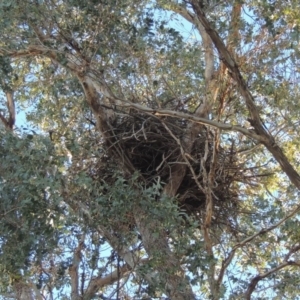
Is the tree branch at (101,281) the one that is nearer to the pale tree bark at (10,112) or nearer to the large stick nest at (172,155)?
the large stick nest at (172,155)

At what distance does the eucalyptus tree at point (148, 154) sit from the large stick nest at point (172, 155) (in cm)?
1

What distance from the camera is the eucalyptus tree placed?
4.99 metres

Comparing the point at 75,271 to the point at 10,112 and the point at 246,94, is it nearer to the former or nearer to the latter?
the point at 246,94

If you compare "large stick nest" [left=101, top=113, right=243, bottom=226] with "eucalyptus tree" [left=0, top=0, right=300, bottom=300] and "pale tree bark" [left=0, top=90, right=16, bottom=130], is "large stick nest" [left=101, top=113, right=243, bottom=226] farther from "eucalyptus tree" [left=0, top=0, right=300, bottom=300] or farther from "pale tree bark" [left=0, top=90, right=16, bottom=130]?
"pale tree bark" [left=0, top=90, right=16, bottom=130]

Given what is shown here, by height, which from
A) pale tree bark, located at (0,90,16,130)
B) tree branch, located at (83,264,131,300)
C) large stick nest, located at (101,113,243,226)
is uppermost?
pale tree bark, located at (0,90,16,130)

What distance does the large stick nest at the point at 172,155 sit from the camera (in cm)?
601

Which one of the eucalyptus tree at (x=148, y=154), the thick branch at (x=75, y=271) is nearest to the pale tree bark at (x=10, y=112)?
the eucalyptus tree at (x=148, y=154)

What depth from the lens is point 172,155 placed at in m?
6.16

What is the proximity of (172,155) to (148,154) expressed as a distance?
238mm

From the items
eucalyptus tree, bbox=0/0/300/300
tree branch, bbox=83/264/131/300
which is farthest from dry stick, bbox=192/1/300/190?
tree branch, bbox=83/264/131/300

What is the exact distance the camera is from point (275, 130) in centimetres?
652

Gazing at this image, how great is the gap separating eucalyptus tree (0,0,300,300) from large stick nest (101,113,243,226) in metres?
0.01

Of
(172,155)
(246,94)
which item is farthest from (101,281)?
(246,94)

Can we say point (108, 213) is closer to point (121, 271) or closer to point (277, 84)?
point (121, 271)
